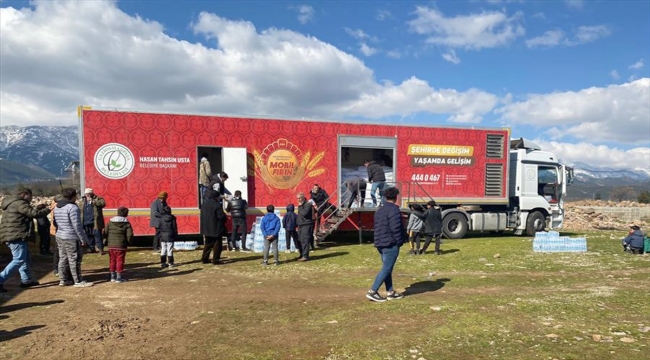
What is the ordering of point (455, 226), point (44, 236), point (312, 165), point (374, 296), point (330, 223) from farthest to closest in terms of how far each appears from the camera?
point (455, 226) < point (312, 165) < point (330, 223) < point (44, 236) < point (374, 296)

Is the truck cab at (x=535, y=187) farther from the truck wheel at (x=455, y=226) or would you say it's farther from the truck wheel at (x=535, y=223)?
the truck wheel at (x=455, y=226)

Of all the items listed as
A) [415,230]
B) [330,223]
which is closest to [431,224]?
[415,230]

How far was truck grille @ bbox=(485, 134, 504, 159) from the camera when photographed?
49.5 ft

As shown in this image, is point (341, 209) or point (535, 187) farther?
point (535, 187)

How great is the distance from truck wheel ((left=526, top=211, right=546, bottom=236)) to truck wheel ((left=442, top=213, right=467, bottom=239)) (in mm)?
2942

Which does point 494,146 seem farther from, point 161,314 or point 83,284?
point 83,284

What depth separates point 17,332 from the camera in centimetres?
535

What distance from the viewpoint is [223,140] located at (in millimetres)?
12391

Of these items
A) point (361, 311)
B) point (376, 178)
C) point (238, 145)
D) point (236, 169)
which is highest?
point (238, 145)

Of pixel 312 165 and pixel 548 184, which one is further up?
pixel 312 165

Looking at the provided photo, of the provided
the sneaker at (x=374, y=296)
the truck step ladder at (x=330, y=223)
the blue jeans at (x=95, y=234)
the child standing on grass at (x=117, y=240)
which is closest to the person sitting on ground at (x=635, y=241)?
the truck step ladder at (x=330, y=223)

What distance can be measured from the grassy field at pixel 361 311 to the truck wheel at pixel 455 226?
14.0 ft

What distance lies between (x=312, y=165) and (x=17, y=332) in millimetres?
9198

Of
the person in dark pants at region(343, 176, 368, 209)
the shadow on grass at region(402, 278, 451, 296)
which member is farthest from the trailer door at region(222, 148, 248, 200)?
the shadow on grass at region(402, 278, 451, 296)
